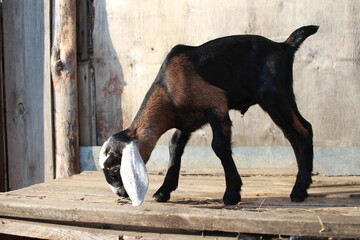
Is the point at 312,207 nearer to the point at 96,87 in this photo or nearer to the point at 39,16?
the point at 96,87

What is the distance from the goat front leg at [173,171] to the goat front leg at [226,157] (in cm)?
40

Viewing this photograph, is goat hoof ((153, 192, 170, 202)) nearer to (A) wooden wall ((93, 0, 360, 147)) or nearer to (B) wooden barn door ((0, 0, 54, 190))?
(A) wooden wall ((93, 0, 360, 147))

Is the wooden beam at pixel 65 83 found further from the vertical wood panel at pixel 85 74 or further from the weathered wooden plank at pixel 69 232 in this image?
→ the weathered wooden plank at pixel 69 232

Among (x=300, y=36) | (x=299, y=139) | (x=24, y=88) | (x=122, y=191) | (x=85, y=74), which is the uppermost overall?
(x=300, y=36)

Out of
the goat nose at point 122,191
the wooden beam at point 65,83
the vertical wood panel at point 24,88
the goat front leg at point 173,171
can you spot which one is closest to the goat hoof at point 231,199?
the goat front leg at point 173,171

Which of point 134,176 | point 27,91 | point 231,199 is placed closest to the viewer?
point 134,176

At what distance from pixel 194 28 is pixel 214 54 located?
5.20 ft

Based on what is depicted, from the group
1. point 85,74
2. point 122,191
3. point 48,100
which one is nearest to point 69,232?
point 122,191

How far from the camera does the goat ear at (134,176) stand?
3.02 meters

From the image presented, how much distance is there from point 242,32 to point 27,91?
250 centimetres

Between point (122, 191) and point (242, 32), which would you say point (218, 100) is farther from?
point (242, 32)

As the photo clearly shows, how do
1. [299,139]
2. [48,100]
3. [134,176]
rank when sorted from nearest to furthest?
[134,176]
[299,139]
[48,100]

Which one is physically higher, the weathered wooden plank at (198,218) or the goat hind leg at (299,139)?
the goat hind leg at (299,139)

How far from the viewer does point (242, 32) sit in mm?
4844
